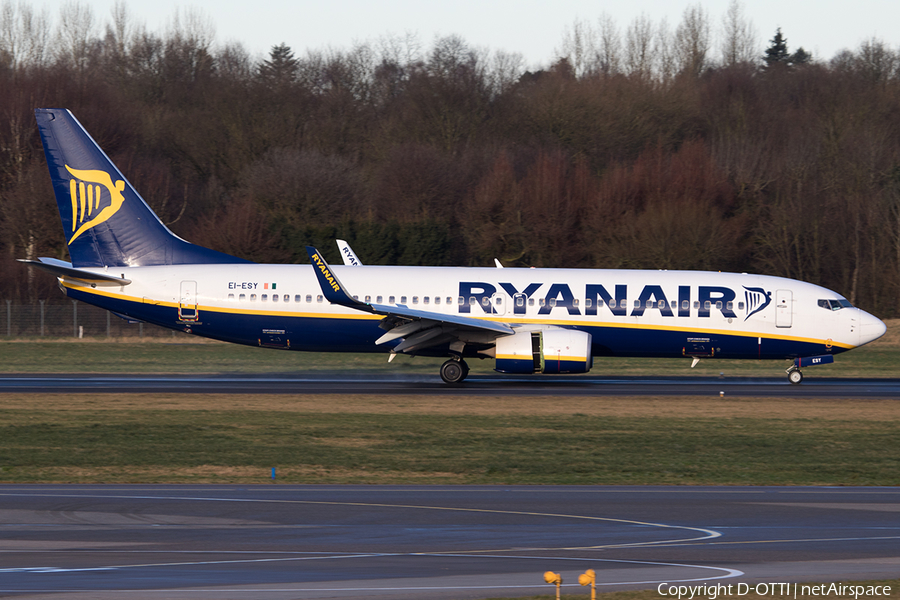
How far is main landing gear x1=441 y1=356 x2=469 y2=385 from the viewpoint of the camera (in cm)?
A: 3019

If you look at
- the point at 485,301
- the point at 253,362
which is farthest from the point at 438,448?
the point at 253,362

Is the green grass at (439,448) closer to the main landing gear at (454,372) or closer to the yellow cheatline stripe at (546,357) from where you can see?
the yellow cheatline stripe at (546,357)

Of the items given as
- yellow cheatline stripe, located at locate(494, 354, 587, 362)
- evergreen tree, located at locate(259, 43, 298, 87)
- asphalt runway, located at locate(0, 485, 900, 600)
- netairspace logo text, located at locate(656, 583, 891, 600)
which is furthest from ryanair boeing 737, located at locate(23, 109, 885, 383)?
evergreen tree, located at locate(259, 43, 298, 87)

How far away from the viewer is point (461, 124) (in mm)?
69125

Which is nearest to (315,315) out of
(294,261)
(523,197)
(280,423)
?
(280,423)

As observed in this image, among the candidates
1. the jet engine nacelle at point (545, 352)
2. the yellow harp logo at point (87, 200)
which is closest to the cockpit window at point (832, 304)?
the jet engine nacelle at point (545, 352)

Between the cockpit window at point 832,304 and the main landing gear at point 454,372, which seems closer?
the main landing gear at point 454,372

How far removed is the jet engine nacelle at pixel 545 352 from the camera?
93.2ft

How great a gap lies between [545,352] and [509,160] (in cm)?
3373

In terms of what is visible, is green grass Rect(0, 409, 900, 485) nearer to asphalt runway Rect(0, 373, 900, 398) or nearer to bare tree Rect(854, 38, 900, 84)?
asphalt runway Rect(0, 373, 900, 398)

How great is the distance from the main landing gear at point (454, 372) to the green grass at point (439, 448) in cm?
703

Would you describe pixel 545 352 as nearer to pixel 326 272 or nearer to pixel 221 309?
pixel 326 272

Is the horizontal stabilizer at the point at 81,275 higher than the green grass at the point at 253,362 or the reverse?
higher

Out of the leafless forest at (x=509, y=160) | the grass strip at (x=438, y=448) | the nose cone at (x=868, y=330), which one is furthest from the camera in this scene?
the leafless forest at (x=509, y=160)
